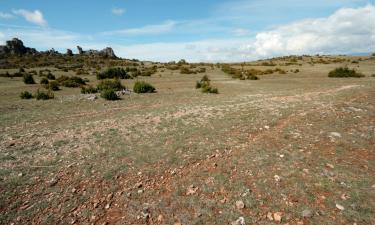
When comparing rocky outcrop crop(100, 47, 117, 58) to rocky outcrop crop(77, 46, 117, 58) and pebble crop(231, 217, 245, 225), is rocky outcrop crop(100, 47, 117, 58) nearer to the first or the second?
rocky outcrop crop(77, 46, 117, 58)

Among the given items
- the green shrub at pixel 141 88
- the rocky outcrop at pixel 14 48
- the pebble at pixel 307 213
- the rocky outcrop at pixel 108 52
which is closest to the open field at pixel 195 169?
the pebble at pixel 307 213

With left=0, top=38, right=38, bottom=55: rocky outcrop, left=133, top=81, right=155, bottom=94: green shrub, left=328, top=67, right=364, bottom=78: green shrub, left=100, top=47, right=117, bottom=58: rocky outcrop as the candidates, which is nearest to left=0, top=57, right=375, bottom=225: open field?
left=133, top=81, right=155, bottom=94: green shrub

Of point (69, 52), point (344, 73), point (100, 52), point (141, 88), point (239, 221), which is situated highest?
point (100, 52)

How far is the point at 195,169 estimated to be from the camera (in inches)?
282

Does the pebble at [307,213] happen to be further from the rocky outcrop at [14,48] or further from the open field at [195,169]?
the rocky outcrop at [14,48]

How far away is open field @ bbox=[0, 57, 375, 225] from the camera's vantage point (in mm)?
5430

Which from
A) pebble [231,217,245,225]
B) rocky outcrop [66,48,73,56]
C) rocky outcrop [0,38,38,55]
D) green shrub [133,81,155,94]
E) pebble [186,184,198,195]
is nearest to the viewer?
pebble [231,217,245,225]

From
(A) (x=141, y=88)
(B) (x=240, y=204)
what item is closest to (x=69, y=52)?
(A) (x=141, y=88)

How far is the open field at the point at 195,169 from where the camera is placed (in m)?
5.43

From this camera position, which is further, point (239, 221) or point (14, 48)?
point (14, 48)

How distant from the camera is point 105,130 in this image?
35.1 ft

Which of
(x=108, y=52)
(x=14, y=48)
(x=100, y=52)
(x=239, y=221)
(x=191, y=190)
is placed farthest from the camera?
(x=100, y=52)

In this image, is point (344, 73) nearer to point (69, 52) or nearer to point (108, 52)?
point (108, 52)

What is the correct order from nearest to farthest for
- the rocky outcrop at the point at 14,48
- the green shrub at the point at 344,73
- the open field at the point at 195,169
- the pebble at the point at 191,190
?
the open field at the point at 195,169 < the pebble at the point at 191,190 < the green shrub at the point at 344,73 < the rocky outcrop at the point at 14,48
